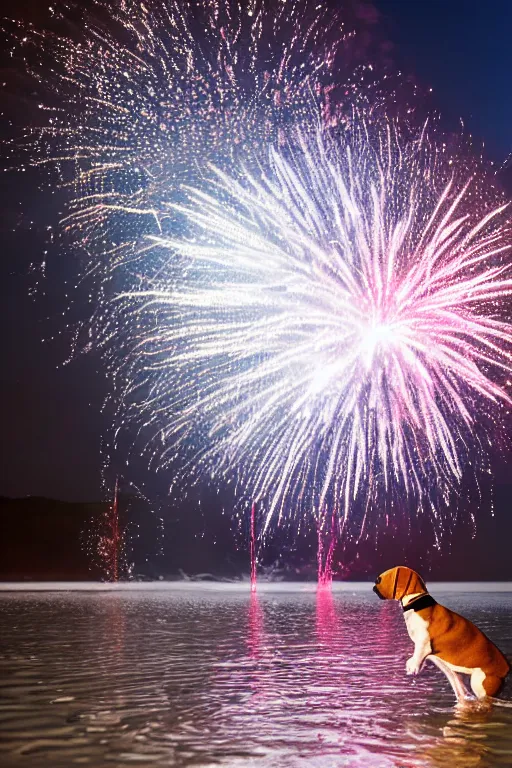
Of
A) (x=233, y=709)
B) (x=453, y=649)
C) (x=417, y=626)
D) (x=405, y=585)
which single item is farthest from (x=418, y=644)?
(x=233, y=709)

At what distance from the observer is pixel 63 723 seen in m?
9.02

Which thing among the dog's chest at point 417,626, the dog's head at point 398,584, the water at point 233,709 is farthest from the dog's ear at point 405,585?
the water at point 233,709

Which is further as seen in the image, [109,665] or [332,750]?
[109,665]

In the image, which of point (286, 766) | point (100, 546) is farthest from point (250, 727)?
point (100, 546)

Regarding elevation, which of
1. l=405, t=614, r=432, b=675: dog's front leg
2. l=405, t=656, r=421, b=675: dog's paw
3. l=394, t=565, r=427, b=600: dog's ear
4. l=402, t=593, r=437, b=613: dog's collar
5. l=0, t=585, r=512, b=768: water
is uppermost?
l=394, t=565, r=427, b=600: dog's ear

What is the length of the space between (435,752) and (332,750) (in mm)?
899

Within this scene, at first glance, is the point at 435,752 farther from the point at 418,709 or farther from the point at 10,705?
the point at 10,705

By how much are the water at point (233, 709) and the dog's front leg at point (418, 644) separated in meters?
0.50

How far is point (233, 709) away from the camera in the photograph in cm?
1005

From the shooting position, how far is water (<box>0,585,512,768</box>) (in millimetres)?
7602

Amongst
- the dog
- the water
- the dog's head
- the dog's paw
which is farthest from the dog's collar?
the water

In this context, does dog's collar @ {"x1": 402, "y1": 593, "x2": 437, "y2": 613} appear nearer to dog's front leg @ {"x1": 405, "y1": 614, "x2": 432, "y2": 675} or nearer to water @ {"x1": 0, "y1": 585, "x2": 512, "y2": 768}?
dog's front leg @ {"x1": 405, "y1": 614, "x2": 432, "y2": 675}

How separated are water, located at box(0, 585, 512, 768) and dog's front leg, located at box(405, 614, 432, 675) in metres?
0.50

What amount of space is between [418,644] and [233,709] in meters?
2.27
